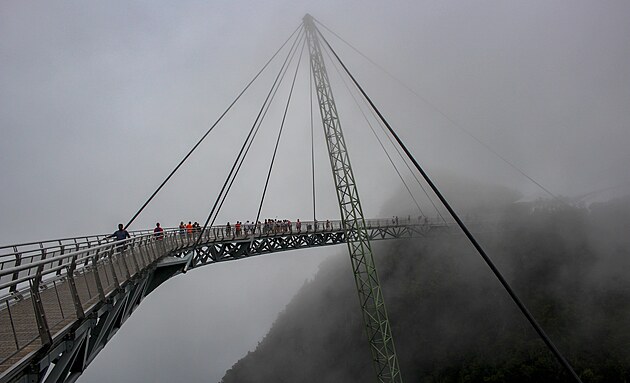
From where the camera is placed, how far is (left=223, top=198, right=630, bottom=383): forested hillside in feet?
99.2

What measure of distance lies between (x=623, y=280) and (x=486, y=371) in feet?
51.1

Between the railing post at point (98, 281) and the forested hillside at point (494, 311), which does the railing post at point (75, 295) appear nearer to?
the railing post at point (98, 281)

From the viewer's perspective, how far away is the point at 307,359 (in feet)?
193

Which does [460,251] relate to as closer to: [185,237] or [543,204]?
[543,204]

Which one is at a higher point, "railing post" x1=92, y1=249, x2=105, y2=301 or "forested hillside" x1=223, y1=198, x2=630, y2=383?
"railing post" x1=92, y1=249, x2=105, y2=301

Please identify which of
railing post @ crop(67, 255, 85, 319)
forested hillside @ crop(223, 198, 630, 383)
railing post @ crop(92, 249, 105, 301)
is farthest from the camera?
forested hillside @ crop(223, 198, 630, 383)

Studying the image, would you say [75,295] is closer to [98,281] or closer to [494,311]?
[98,281]

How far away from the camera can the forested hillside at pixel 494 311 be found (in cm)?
3023

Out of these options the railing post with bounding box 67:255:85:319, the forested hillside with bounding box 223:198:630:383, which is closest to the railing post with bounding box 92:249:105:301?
the railing post with bounding box 67:255:85:319

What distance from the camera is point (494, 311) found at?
1556 inches

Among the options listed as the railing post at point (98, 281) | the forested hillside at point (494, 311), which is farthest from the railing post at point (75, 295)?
the forested hillside at point (494, 311)

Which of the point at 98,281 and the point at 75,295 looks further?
the point at 98,281

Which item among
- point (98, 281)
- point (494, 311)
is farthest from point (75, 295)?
point (494, 311)

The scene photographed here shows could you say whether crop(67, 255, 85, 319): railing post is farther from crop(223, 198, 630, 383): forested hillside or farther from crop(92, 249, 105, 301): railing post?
crop(223, 198, 630, 383): forested hillside
